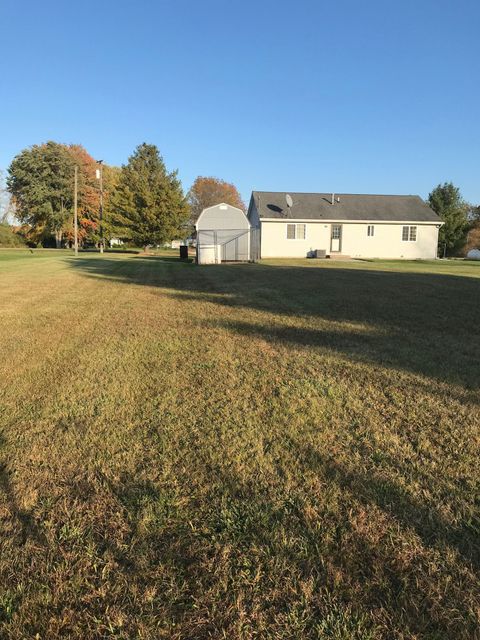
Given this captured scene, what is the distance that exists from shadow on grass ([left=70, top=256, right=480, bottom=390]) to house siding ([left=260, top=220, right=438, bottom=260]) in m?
A: 19.6

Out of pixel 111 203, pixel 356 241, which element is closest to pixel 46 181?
pixel 111 203

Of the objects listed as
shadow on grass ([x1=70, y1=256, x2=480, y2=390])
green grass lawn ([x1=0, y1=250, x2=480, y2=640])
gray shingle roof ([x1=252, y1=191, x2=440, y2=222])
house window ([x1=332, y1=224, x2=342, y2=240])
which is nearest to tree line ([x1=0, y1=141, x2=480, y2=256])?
gray shingle roof ([x1=252, y1=191, x2=440, y2=222])

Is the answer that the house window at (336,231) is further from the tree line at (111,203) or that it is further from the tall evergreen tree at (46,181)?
the tall evergreen tree at (46,181)

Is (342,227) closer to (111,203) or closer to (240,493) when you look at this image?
(111,203)

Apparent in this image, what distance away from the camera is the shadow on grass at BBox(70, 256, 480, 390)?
4.95 meters

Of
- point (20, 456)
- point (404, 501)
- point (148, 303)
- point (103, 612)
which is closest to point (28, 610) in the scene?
point (103, 612)

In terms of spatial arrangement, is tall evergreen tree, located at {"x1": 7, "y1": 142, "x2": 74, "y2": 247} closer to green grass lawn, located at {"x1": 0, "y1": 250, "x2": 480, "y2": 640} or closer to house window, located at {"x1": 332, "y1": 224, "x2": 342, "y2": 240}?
Answer: house window, located at {"x1": 332, "y1": 224, "x2": 342, "y2": 240}

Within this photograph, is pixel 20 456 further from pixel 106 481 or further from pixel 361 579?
pixel 361 579

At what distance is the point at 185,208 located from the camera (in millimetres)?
41781

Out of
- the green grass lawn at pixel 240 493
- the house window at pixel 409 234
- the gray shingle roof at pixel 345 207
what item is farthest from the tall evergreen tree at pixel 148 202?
the green grass lawn at pixel 240 493

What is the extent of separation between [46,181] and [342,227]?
37.4 metres

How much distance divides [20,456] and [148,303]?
22.2 feet

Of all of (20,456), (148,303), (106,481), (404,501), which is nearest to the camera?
(404,501)

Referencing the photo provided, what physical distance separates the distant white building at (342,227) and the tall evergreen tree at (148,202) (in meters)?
9.55
